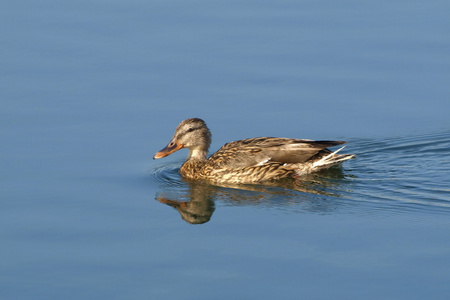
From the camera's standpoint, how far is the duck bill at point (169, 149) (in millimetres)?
12623

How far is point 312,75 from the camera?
→ 15000 millimetres

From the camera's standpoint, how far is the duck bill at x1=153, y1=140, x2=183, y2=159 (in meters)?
12.6

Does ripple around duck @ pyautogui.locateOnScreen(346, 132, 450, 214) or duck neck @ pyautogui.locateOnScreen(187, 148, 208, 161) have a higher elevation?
duck neck @ pyautogui.locateOnScreen(187, 148, 208, 161)

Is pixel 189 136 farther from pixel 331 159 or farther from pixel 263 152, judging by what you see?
pixel 331 159

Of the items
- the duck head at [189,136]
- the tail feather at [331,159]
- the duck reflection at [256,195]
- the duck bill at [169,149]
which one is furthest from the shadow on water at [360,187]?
the duck head at [189,136]

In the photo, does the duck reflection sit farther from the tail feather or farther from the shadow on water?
the tail feather

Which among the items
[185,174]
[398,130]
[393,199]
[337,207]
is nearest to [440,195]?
[393,199]

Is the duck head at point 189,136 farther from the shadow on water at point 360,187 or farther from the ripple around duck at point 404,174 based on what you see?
the ripple around duck at point 404,174

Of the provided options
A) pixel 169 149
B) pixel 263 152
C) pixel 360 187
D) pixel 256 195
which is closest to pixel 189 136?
pixel 169 149

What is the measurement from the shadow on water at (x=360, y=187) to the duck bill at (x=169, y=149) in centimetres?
27

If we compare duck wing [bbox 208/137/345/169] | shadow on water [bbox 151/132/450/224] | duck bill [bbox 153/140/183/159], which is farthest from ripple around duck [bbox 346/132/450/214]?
duck bill [bbox 153/140/183/159]

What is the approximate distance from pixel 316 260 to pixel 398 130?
4.85 m

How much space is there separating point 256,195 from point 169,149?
1735 mm

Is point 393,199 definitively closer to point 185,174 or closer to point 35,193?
point 185,174
